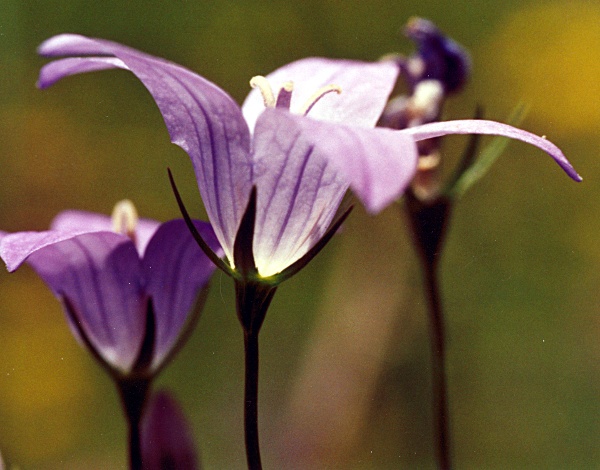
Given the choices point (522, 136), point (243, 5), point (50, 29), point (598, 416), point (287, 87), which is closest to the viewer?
point (522, 136)

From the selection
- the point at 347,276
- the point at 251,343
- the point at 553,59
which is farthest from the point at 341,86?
the point at 553,59

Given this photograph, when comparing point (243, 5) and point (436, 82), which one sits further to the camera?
point (243, 5)

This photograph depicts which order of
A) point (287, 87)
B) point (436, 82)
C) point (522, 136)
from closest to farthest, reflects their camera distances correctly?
point (522, 136)
point (287, 87)
point (436, 82)

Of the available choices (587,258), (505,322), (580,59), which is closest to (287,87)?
(505,322)

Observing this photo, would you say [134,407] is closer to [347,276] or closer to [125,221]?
[125,221]

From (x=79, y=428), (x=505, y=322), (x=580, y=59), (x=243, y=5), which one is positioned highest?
(x=243, y=5)

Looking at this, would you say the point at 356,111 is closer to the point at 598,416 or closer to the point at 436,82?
the point at 436,82

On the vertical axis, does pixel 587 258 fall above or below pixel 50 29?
below
